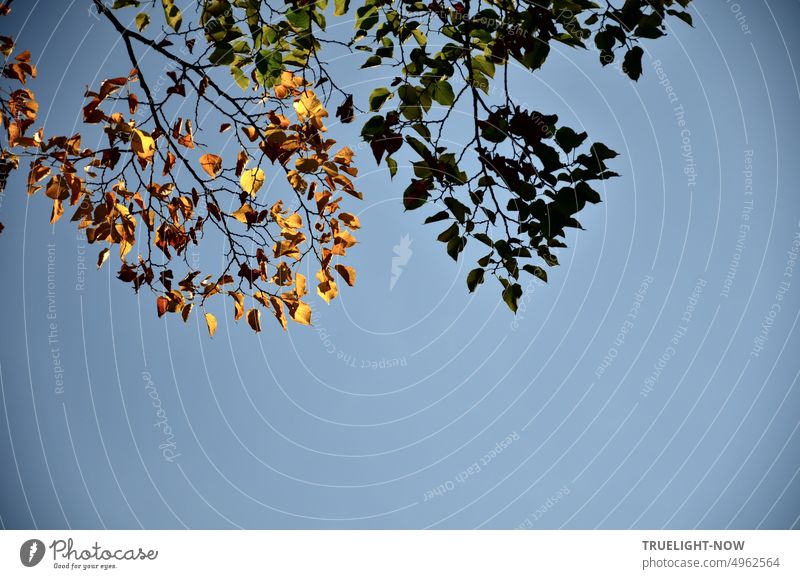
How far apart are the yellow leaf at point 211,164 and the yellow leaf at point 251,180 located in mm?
151

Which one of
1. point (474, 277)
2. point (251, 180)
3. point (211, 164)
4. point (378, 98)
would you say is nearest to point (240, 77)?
point (211, 164)

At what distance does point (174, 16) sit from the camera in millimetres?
2205

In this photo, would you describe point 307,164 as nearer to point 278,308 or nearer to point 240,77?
point 278,308

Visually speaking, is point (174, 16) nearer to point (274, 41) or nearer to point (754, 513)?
point (274, 41)

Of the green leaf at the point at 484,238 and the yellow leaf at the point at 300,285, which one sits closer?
the green leaf at the point at 484,238

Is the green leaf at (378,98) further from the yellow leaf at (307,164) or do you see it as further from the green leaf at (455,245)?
the green leaf at (455,245)

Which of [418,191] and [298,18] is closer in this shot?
[418,191]

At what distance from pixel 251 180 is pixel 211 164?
0.72 ft

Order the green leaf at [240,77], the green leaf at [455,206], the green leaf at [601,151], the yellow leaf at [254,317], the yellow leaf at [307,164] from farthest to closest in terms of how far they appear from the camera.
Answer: the green leaf at [240,77] → the yellow leaf at [254,317] → the yellow leaf at [307,164] → the green leaf at [455,206] → the green leaf at [601,151]

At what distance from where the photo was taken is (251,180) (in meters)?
2.23

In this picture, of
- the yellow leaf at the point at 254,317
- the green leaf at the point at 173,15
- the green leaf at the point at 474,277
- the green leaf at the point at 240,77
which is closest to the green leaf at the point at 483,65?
the green leaf at the point at 474,277

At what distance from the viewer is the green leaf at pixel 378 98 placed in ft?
6.91

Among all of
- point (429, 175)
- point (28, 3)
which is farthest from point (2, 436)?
point (429, 175)

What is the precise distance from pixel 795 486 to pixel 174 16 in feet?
16.8
